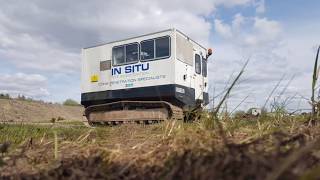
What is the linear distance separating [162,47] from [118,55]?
6.37 feet

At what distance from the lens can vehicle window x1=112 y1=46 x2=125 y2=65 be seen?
1446 cm

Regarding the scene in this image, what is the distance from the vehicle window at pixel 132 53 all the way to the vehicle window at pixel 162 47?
0.81m

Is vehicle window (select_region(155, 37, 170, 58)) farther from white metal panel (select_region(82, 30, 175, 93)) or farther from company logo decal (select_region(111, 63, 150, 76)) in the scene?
company logo decal (select_region(111, 63, 150, 76))

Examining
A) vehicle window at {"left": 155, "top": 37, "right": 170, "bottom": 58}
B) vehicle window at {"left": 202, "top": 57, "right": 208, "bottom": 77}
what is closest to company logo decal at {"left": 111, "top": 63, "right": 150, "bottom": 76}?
vehicle window at {"left": 155, "top": 37, "right": 170, "bottom": 58}

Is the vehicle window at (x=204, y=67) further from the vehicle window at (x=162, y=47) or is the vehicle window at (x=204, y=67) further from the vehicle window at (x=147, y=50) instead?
the vehicle window at (x=147, y=50)

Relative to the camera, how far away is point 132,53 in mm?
14117

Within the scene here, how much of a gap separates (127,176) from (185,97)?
1138 centimetres

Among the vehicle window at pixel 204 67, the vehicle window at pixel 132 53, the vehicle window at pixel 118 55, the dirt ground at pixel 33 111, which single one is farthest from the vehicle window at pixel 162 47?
the dirt ground at pixel 33 111

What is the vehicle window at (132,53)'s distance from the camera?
46.0 ft

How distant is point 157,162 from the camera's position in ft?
7.57

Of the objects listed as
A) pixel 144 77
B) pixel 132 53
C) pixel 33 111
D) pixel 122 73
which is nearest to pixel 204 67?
pixel 144 77

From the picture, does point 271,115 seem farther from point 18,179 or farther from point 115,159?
point 18,179

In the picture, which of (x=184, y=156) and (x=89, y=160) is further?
(x=89, y=160)

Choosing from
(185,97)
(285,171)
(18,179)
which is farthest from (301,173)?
(185,97)
